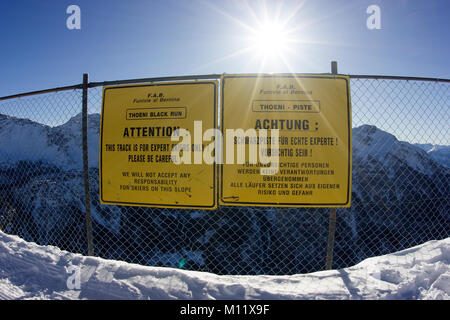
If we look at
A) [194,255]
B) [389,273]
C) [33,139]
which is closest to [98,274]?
[389,273]

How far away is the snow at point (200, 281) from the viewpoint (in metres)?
1.98

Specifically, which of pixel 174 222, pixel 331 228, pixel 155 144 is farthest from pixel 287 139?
pixel 174 222

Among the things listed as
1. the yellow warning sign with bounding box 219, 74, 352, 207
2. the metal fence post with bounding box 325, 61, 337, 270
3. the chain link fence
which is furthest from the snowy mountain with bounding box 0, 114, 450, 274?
the yellow warning sign with bounding box 219, 74, 352, 207

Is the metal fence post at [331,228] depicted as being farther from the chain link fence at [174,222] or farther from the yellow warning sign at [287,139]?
the chain link fence at [174,222]

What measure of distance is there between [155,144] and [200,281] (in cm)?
155

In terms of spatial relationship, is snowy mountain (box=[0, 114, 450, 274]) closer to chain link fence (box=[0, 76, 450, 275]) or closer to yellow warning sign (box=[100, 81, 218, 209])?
chain link fence (box=[0, 76, 450, 275])

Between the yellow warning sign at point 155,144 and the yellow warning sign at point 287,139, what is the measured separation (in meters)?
0.23

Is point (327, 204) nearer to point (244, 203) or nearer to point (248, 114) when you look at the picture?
point (244, 203)

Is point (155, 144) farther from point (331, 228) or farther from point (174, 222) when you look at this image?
point (174, 222)

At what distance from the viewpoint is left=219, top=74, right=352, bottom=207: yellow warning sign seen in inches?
101

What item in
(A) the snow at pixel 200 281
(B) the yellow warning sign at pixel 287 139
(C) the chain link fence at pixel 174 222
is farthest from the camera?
(C) the chain link fence at pixel 174 222

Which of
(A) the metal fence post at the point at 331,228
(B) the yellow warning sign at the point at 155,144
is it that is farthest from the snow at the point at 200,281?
(B) the yellow warning sign at the point at 155,144

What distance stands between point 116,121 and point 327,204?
2693 mm

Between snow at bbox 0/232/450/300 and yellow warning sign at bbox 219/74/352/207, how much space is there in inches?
30.5
